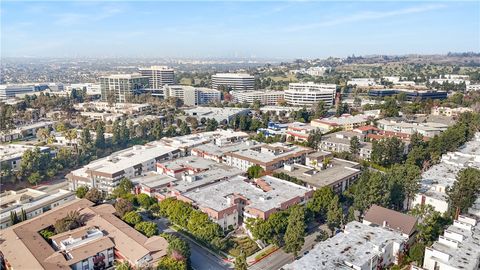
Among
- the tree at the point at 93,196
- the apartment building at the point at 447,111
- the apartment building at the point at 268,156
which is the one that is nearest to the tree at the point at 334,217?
the apartment building at the point at 268,156

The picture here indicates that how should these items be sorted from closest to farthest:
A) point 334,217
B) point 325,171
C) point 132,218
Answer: point 334,217 → point 132,218 → point 325,171

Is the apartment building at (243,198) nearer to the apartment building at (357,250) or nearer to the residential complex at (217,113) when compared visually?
the apartment building at (357,250)

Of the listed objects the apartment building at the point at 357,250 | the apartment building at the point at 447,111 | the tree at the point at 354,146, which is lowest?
the apartment building at the point at 357,250

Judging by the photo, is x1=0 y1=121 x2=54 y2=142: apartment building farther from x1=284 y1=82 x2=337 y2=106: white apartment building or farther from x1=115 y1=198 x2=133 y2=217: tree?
x1=284 y1=82 x2=337 y2=106: white apartment building

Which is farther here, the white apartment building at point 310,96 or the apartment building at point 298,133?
the white apartment building at point 310,96

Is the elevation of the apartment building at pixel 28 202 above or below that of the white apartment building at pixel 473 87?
below

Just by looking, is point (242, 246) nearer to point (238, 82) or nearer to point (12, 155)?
point (12, 155)

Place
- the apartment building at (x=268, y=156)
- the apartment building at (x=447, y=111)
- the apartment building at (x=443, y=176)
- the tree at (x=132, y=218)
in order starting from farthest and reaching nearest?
Answer: 1. the apartment building at (x=447, y=111)
2. the apartment building at (x=268, y=156)
3. the apartment building at (x=443, y=176)
4. the tree at (x=132, y=218)

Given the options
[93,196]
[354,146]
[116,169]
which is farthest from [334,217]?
[116,169]
